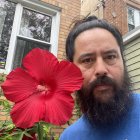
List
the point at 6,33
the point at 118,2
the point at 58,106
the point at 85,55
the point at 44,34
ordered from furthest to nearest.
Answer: the point at 118,2
the point at 44,34
the point at 6,33
the point at 85,55
the point at 58,106

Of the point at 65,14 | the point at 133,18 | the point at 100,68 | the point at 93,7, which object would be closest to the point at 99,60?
the point at 100,68

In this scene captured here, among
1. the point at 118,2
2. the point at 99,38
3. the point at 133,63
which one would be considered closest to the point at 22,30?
the point at 133,63

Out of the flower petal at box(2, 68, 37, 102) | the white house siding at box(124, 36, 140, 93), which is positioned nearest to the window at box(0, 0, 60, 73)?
the white house siding at box(124, 36, 140, 93)

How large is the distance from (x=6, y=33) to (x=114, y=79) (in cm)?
301

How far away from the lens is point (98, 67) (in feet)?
3.11

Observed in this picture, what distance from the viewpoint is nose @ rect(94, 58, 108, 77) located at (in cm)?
93

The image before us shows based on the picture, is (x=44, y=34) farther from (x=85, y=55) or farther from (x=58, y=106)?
(x=58, y=106)

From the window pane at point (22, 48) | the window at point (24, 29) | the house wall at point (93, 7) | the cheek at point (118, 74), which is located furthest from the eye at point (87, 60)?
the house wall at point (93, 7)

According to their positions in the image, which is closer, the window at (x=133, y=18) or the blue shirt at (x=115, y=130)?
the blue shirt at (x=115, y=130)

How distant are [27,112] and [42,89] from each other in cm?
8

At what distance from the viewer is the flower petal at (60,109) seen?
1.66 feet

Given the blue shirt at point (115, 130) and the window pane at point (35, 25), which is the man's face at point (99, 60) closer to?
the blue shirt at point (115, 130)

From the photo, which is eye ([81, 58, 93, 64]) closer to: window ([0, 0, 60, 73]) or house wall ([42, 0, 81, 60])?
window ([0, 0, 60, 73])

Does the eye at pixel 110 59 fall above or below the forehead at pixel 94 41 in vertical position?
below
